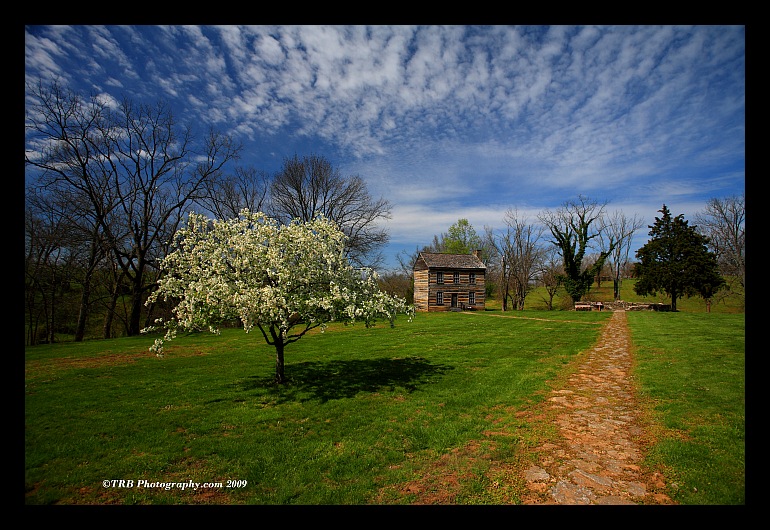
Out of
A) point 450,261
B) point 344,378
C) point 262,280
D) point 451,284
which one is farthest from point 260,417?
point 450,261

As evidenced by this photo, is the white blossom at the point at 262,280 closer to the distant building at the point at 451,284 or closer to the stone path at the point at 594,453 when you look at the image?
the stone path at the point at 594,453

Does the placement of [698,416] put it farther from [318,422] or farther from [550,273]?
[550,273]

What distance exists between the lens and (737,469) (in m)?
4.21

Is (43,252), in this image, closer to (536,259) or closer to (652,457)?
(652,457)

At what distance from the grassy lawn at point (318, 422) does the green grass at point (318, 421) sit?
3 centimetres

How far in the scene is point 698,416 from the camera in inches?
236

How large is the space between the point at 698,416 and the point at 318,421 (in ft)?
22.3

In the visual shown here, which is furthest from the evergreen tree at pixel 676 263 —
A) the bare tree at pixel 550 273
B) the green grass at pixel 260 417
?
the green grass at pixel 260 417

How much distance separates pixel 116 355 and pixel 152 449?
34.2ft

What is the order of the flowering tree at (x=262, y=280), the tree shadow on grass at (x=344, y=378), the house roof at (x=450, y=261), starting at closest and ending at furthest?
the flowering tree at (x=262, y=280)
the tree shadow on grass at (x=344, y=378)
the house roof at (x=450, y=261)

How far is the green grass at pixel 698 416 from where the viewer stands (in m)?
3.95
